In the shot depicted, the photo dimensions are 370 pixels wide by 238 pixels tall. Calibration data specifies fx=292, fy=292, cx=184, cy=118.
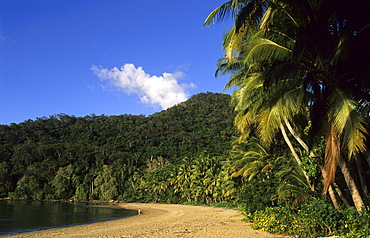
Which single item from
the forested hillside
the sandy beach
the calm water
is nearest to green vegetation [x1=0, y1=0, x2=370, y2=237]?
the sandy beach

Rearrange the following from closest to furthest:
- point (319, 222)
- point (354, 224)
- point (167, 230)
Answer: point (354, 224), point (319, 222), point (167, 230)

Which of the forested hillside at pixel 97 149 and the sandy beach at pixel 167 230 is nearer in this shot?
the sandy beach at pixel 167 230

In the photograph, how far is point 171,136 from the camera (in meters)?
90.9

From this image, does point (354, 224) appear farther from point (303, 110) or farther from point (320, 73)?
point (320, 73)

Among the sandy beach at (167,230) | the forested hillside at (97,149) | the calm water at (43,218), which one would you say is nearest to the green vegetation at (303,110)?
the sandy beach at (167,230)

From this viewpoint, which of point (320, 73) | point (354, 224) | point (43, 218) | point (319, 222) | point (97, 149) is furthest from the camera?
point (97, 149)

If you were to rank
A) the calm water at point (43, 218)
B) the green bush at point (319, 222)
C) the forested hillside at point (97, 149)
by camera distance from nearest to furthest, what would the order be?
the green bush at point (319, 222)
the calm water at point (43, 218)
the forested hillside at point (97, 149)

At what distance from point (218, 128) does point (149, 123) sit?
30.8 metres

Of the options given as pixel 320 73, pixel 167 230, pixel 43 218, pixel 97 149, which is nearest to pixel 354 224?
pixel 320 73

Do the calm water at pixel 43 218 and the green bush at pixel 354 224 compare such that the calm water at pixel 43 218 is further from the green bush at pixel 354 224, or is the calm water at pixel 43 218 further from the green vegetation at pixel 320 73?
the green bush at pixel 354 224

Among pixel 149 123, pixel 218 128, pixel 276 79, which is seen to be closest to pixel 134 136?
pixel 149 123

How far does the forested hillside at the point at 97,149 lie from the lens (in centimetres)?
6794

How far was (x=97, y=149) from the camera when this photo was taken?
83562 mm

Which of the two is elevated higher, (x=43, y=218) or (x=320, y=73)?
(x=320, y=73)
